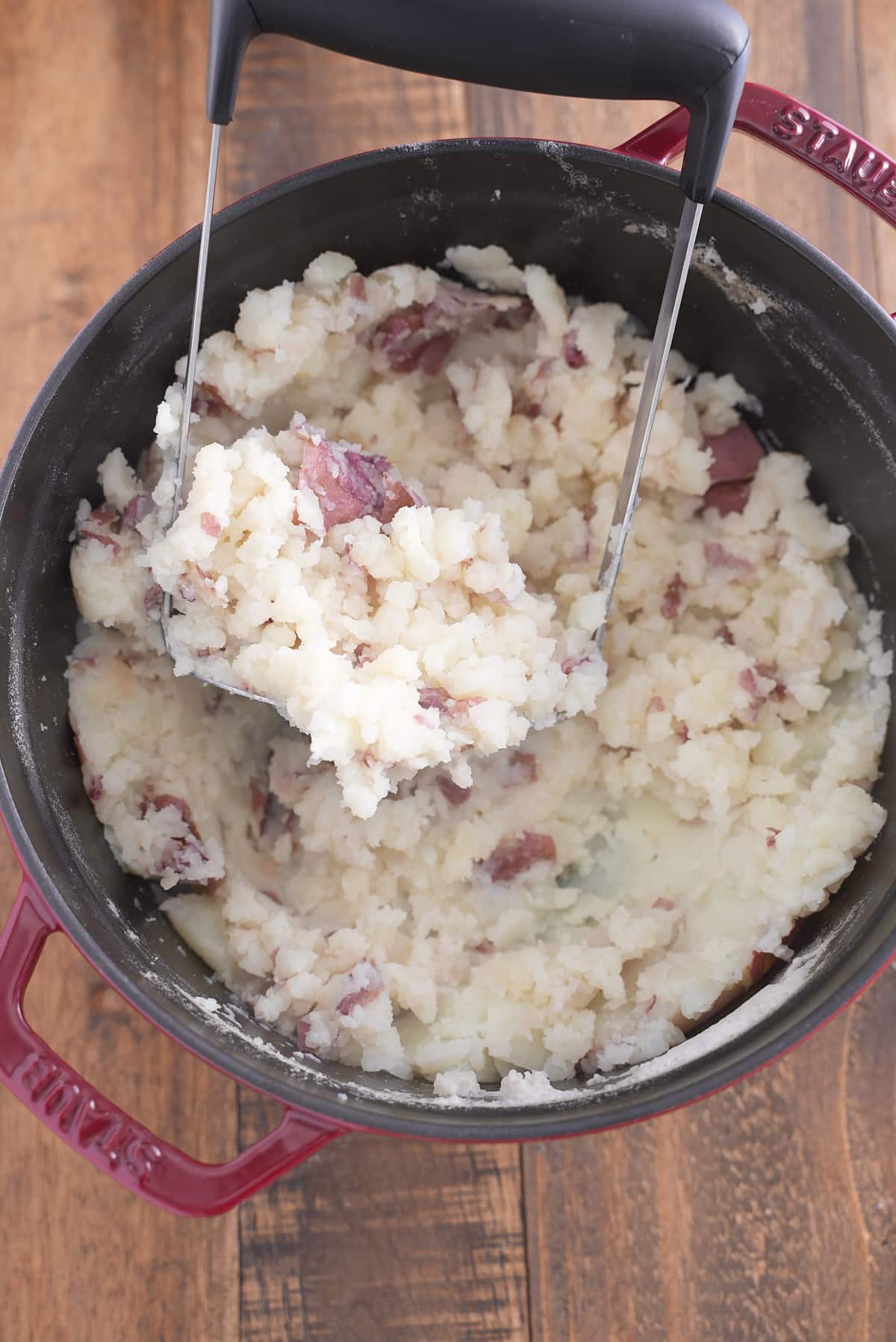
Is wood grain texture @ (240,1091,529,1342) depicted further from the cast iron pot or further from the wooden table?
the cast iron pot

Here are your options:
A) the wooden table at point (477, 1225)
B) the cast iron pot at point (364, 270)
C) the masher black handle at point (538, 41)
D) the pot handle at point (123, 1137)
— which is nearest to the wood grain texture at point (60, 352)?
the wooden table at point (477, 1225)

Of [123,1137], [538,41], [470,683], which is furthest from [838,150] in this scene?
[123,1137]

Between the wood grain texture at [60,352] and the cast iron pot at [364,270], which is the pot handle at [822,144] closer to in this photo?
the cast iron pot at [364,270]

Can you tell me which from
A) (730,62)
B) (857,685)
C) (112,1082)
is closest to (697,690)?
(857,685)

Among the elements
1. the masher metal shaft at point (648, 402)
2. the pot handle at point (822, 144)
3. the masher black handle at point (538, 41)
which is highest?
the masher black handle at point (538, 41)

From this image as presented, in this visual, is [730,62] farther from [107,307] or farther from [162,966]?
[162,966]

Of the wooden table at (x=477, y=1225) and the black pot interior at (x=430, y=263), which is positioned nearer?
the black pot interior at (x=430, y=263)

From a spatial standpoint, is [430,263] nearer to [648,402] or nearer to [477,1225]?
[648,402]

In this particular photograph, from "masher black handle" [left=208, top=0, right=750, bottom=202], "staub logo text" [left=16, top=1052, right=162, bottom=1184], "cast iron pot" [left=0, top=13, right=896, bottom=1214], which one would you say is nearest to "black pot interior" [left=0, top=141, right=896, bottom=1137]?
"cast iron pot" [left=0, top=13, right=896, bottom=1214]

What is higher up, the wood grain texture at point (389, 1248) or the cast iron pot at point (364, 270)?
the cast iron pot at point (364, 270)
